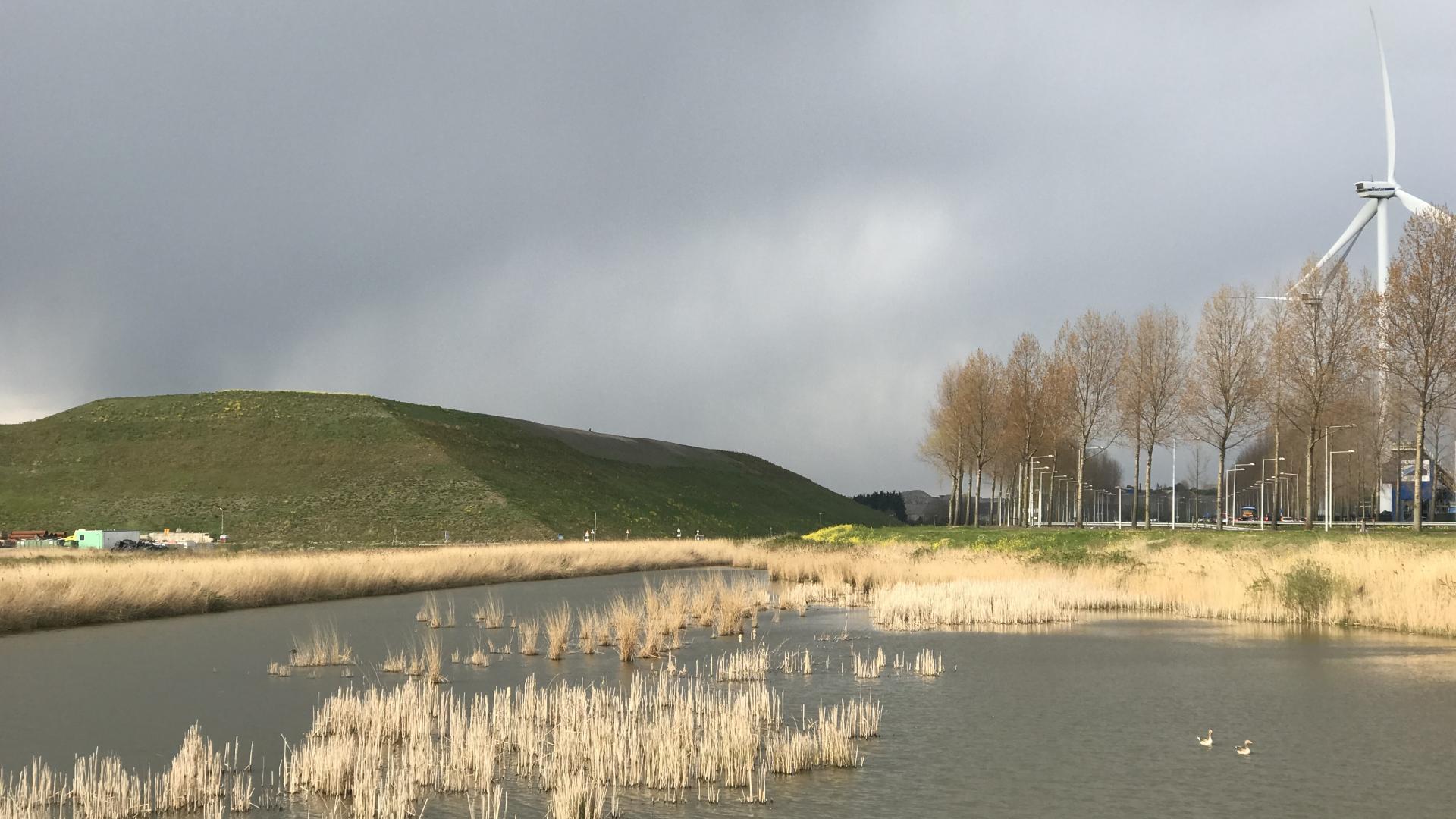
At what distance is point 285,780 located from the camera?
13.1 m

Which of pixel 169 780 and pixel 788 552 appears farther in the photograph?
pixel 788 552

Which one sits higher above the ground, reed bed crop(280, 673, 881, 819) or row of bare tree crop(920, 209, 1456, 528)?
row of bare tree crop(920, 209, 1456, 528)

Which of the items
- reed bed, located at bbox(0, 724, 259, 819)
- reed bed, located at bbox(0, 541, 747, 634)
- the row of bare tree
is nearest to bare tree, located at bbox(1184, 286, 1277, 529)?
the row of bare tree

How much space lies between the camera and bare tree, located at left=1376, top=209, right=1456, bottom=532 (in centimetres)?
4672

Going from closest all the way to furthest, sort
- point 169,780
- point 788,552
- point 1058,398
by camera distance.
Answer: point 169,780 → point 788,552 → point 1058,398

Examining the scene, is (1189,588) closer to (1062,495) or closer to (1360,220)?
(1360,220)

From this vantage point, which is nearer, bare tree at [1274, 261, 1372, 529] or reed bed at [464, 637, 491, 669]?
reed bed at [464, 637, 491, 669]

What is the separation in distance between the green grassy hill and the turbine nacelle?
221 ft

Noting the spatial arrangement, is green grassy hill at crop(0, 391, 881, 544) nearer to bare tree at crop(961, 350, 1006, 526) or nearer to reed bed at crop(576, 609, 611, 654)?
bare tree at crop(961, 350, 1006, 526)

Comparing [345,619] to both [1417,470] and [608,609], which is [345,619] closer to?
[608,609]

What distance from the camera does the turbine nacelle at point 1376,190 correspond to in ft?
299

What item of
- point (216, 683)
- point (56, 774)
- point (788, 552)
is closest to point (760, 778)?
point (56, 774)

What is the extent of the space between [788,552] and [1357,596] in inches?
1445

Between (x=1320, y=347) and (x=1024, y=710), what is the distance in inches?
1781
